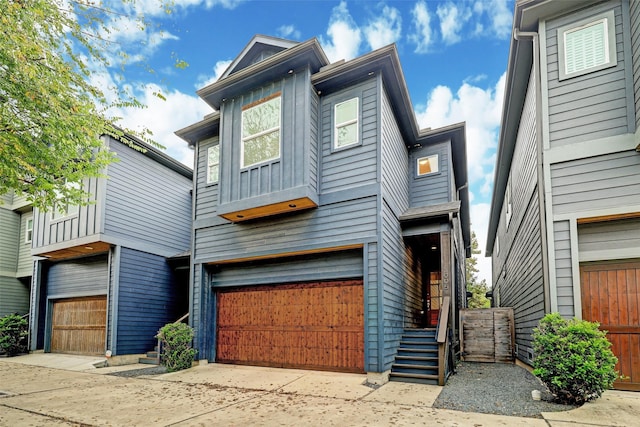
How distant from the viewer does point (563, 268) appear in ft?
20.7

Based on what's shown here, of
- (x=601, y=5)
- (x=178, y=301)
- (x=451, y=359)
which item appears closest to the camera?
(x=601, y=5)

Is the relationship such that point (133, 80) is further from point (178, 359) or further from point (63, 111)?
point (178, 359)

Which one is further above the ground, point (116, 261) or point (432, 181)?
point (432, 181)

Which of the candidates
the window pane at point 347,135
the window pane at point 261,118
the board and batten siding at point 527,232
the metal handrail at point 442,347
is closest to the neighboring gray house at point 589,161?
the board and batten siding at point 527,232

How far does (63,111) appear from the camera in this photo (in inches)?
237

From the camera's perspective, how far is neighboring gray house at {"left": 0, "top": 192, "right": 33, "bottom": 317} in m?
15.5

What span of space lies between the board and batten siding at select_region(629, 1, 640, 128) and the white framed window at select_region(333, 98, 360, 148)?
4692 millimetres

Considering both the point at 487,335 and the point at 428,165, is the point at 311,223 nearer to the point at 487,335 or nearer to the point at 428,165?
the point at 428,165

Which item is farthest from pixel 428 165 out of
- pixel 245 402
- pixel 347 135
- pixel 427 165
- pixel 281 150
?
pixel 245 402

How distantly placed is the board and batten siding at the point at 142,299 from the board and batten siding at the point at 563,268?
35.0 ft

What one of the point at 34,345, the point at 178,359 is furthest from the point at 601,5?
the point at 34,345

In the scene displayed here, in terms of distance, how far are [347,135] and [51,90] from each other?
17.7ft

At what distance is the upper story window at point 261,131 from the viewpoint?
29.2ft

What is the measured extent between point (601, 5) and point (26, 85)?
Result: 29.7 feet
